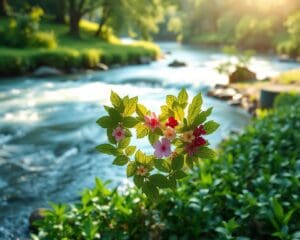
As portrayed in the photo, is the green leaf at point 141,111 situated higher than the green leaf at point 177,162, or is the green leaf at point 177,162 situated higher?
the green leaf at point 141,111

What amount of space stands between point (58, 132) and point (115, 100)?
8.59 m

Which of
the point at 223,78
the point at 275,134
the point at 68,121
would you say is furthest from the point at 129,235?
the point at 223,78

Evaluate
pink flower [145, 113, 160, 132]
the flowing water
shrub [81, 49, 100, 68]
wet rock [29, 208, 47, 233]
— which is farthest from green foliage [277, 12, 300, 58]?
pink flower [145, 113, 160, 132]

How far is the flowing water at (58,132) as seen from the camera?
6.25 meters

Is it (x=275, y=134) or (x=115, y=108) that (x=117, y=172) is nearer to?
(x=275, y=134)

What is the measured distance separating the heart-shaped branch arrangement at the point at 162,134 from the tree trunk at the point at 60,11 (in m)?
36.0

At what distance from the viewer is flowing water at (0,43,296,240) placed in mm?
6246

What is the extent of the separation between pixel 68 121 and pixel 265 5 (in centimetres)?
3046

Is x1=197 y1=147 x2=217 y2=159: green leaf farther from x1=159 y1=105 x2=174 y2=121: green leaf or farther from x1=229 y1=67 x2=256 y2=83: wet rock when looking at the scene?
x1=229 y1=67 x2=256 y2=83: wet rock

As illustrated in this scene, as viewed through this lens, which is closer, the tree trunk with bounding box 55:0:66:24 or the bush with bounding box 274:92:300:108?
the bush with bounding box 274:92:300:108

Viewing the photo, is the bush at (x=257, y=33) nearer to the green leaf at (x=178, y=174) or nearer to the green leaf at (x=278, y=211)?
the green leaf at (x=278, y=211)

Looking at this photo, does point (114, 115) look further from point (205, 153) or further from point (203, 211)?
point (203, 211)

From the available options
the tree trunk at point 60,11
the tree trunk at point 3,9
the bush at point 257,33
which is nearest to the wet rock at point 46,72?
the tree trunk at point 3,9

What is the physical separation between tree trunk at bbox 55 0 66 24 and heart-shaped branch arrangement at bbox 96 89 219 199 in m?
36.0
